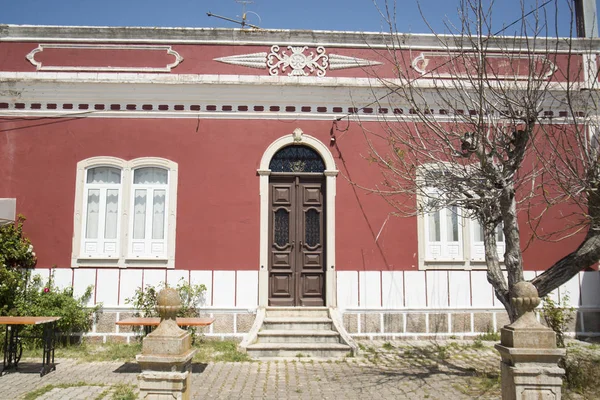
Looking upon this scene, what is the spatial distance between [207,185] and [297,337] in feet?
10.7

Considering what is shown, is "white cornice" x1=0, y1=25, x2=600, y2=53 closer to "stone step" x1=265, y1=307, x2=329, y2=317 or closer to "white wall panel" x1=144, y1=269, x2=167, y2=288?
"white wall panel" x1=144, y1=269, x2=167, y2=288

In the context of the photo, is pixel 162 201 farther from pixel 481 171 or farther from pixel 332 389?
pixel 481 171

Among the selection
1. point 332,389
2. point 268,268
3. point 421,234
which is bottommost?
point 332,389

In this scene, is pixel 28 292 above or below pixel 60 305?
above

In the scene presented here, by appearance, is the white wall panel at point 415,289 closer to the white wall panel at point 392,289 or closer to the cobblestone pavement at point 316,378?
→ the white wall panel at point 392,289

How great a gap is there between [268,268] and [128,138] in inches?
142

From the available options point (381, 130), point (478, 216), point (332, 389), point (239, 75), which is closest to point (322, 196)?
point (381, 130)

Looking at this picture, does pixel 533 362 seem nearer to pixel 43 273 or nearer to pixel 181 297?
pixel 181 297

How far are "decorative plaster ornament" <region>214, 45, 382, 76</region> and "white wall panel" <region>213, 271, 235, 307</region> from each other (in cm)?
395

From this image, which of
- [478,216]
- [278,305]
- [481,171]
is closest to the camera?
[481,171]

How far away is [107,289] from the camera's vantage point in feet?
31.2

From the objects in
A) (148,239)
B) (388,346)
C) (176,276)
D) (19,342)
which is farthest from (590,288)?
(19,342)

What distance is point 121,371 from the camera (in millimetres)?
7543

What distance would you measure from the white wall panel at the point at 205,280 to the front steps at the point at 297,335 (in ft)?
3.23
